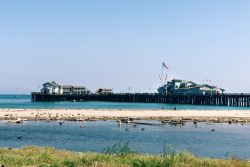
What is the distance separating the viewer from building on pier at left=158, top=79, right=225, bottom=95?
505ft

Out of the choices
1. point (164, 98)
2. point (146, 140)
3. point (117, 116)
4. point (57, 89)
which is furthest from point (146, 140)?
point (57, 89)

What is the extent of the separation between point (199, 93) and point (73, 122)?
3888 inches

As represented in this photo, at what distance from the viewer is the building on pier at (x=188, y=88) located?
505ft

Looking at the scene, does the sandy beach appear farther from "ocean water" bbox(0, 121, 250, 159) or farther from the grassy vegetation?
the grassy vegetation

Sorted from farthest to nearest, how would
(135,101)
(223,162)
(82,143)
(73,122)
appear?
1. (135,101)
2. (73,122)
3. (82,143)
4. (223,162)

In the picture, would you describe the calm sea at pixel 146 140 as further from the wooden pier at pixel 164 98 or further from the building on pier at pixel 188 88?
the building on pier at pixel 188 88

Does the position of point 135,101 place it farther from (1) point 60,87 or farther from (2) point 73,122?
(2) point 73,122

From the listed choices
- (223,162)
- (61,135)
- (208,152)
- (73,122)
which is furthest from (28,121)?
(223,162)

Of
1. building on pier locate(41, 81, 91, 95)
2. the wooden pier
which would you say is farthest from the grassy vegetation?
building on pier locate(41, 81, 91, 95)

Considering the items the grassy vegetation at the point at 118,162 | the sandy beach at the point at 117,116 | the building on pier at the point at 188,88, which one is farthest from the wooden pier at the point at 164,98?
the grassy vegetation at the point at 118,162

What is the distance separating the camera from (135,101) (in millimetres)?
163500

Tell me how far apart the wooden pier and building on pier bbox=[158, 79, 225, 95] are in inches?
248

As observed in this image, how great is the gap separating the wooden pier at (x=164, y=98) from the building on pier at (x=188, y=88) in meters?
6.29

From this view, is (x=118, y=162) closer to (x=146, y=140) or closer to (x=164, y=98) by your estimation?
(x=146, y=140)
